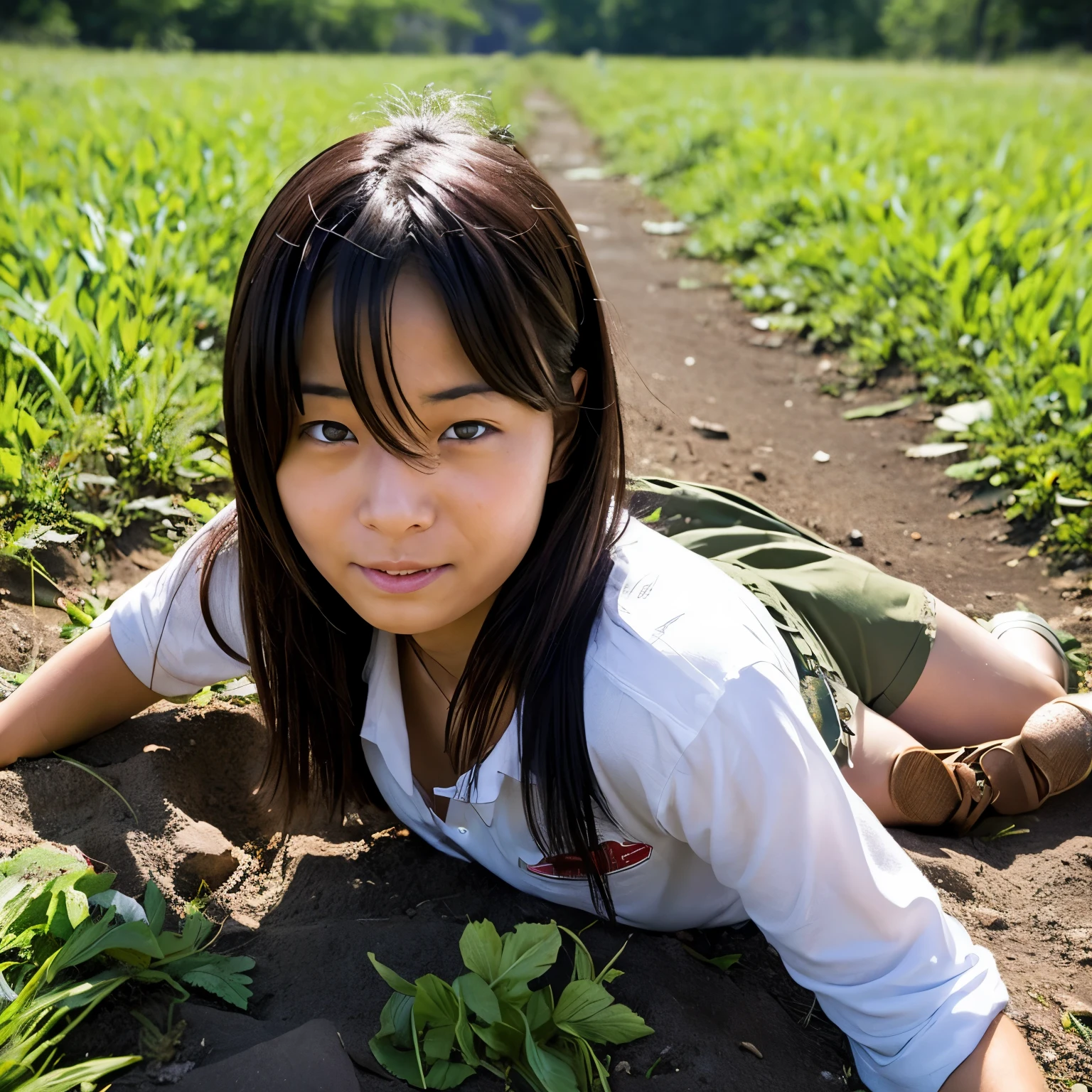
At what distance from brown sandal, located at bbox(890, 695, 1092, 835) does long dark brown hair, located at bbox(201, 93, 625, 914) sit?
2.61ft

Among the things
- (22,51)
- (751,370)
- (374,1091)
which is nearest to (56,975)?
(374,1091)

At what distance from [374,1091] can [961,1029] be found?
76 cm

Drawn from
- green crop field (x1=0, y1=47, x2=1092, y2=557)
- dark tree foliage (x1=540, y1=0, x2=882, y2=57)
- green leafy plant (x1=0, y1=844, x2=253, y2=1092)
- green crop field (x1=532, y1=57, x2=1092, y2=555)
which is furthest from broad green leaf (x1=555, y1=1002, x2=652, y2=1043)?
dark tree foliage (x1=540, y1=0, x2=882, y2=57)

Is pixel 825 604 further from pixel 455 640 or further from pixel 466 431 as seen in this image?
pixel 466 431

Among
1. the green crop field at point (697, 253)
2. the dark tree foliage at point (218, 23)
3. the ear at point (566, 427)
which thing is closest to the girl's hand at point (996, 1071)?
the ear at point (566, 427)

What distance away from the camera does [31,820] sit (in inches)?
75.7

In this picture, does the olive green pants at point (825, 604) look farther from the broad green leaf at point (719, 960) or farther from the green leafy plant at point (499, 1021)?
the green leafy plant at point (499, 1021)

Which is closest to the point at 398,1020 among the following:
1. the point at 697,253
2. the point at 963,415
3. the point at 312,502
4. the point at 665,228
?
the point at 312,502

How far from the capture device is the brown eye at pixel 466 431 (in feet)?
4.47

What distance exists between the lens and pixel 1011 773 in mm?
2225

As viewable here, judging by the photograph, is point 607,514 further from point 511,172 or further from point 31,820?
point 31,820

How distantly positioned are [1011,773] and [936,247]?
3439 millimetres

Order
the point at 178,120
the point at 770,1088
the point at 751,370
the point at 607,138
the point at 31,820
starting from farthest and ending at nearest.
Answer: the point at 607,138 → the point at 178,120 → the point at 751,370 → the point at 31,820 → the point at 770,1088

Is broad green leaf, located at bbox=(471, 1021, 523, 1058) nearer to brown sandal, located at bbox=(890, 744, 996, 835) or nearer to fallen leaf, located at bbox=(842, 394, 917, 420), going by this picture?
brown sandal, located at bbox=(890, 744, 996, 835)
